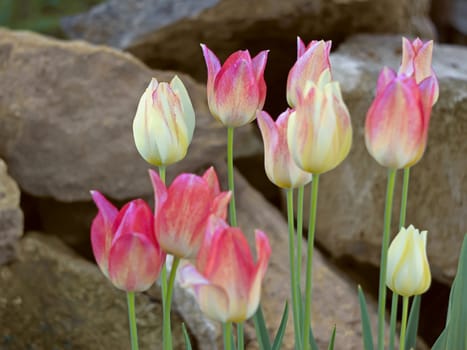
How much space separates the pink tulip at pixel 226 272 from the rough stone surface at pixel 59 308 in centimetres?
116

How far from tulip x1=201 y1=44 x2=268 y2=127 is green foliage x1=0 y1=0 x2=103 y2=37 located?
227cm

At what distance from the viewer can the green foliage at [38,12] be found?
312 cm

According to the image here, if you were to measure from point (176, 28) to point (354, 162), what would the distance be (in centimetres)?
58

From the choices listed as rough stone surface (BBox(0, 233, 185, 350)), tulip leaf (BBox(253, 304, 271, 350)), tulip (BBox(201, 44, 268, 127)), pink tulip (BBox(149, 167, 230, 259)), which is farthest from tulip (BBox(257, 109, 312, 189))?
rough stone surface (BBox(0, 233, 185, 350))

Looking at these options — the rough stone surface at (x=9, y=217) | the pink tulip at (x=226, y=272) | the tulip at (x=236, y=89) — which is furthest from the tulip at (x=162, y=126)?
the rough stone surface at (x=9, y=217)

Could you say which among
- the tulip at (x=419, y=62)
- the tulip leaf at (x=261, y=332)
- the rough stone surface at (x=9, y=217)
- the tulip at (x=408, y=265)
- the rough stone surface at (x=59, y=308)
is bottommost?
the rough stone surface at (x=59, y=308)

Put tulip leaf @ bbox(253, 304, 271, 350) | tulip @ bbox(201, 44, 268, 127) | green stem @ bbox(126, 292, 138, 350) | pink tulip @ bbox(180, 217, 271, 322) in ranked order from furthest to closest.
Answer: tulip leaf @ bbox(253, 304, 271, 350) → tulip @ bbox(201, 44, 268, 127) → green stem @ bbox(126, 292, 138, 350) → pink tulip @ bbox(180, 217, 271, 322)

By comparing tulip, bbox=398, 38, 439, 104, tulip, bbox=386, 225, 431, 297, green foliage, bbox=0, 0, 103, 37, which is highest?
tulip, bbox=398, 38, 439, 104

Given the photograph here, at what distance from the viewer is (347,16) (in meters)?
2.31

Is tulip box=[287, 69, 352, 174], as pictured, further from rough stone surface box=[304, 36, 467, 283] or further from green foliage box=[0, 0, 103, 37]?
green foliage box=[0, 0, 103, 37]

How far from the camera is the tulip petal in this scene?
74 centimetres

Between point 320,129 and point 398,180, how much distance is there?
1.28 meters

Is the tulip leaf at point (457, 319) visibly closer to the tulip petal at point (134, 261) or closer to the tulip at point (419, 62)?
the tulip at point (419, 62)

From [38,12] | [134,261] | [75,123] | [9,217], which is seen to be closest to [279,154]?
[134,261]
